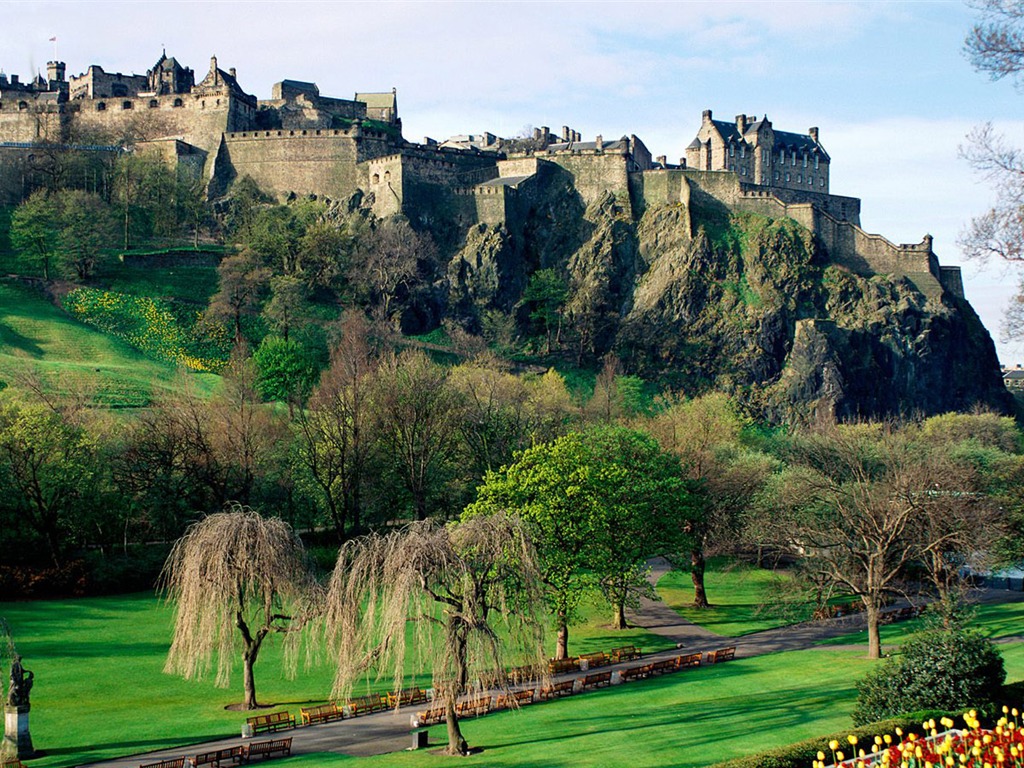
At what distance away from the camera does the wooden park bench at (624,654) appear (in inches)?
1310

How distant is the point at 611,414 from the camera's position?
64562mm

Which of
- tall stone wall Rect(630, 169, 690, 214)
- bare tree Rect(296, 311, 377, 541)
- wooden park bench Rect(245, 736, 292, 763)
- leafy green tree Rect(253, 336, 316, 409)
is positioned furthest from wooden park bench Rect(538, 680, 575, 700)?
tall stone wall Rect(630, 169, 690, 214)

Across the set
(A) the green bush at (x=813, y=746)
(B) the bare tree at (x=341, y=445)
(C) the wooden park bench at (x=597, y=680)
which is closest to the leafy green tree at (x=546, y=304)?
(B) the bare tree at (x=341, y=445)

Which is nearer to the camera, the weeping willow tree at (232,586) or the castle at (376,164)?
the weeping willow tree at (232,586)

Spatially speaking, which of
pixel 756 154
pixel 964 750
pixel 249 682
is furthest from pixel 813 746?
pixel 756 154

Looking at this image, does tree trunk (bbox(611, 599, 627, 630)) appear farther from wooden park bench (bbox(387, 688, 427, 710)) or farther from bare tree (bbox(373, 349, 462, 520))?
bare tree (bbox(373, 349, 462, 520))

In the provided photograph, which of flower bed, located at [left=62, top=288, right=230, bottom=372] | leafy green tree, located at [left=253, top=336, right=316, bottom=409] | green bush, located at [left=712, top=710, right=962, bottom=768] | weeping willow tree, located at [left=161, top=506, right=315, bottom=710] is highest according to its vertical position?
flower bed, located at [left=62, top=288, right=230, bottom=372]

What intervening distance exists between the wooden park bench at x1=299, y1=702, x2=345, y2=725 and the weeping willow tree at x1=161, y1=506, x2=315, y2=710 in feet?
5.86

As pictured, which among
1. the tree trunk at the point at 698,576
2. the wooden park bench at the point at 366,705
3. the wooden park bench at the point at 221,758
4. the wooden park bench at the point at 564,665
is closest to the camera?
the wooden park bench at the point at 221,758

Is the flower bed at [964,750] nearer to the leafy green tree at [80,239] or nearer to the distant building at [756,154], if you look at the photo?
the leafy green tree at [80,239]

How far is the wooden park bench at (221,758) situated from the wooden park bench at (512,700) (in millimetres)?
6395

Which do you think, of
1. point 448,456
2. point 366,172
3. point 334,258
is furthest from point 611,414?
point 366,172

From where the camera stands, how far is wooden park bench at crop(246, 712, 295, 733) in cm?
2530

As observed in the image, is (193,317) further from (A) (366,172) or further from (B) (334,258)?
(A) (366,172)
